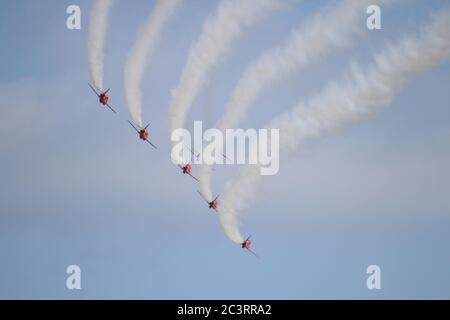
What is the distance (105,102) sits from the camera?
164 ft

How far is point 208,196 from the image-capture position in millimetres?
49125

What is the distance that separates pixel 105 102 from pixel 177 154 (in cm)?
351
